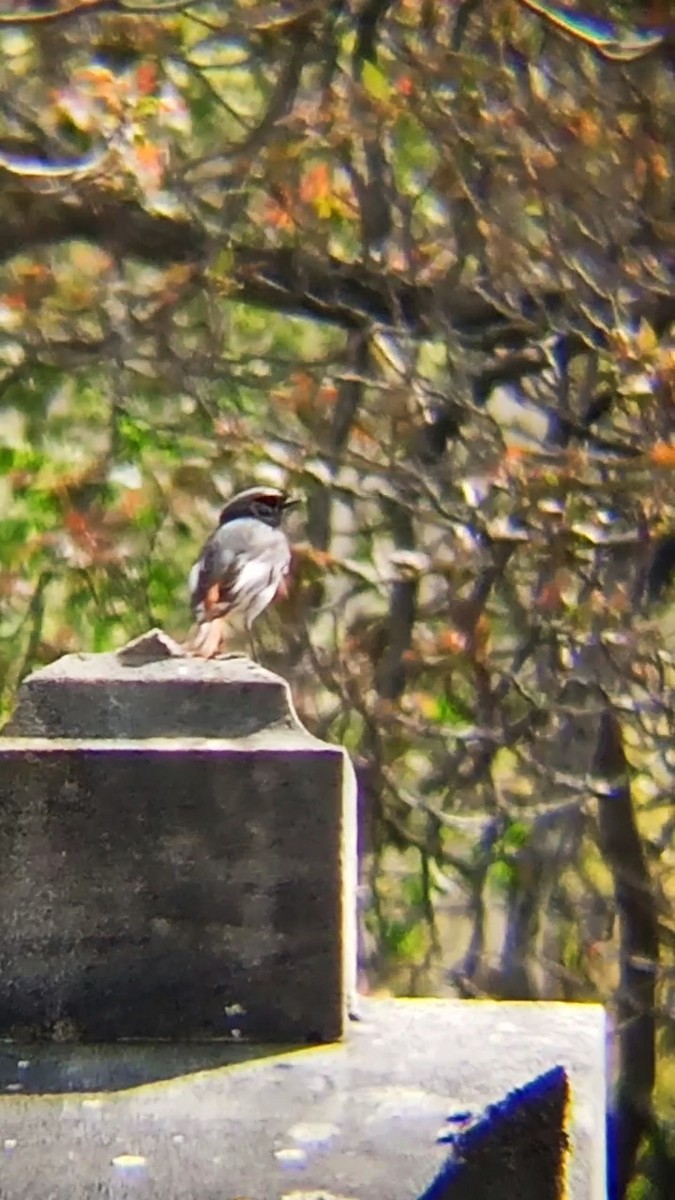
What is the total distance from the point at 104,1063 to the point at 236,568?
3424 millimetres

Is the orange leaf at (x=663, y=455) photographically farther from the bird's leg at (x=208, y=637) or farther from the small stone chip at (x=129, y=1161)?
the small stone chip at (x=129, y=1161)

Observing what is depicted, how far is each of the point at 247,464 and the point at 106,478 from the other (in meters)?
0.55

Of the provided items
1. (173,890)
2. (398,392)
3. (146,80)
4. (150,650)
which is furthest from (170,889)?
(146,80)

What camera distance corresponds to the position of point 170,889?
3.26 m

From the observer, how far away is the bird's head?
22.6ft

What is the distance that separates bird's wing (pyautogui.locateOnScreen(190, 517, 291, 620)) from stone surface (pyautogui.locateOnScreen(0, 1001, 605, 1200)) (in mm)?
2949

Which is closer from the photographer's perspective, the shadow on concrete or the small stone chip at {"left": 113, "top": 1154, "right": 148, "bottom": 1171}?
the small stone chip at {"left": 113, "top": 1154, "right": 148, "bottom": 1171}

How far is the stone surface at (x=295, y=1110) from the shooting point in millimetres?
2703

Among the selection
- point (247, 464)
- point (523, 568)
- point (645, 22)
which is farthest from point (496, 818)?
point (645, 22)

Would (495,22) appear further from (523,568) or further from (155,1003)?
(155,1003)

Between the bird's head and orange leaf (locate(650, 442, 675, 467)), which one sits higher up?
orange leaf (locate(650, 442, 675, 467))

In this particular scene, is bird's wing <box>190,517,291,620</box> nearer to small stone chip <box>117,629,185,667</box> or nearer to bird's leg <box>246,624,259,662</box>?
bird's leg <box>246,624,259,662</box>

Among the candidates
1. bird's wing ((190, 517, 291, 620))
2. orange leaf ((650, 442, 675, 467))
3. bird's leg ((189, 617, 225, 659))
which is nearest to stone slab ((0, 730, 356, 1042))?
bird's leg ((189, 617, 225, 659))

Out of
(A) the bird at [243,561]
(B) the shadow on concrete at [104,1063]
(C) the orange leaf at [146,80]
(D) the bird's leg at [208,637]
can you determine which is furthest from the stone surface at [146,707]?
(C) the orange leaf at [146,80]
